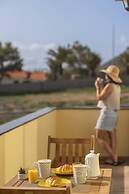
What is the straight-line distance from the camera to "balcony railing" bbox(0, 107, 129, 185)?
417cm

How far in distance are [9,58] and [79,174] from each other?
4603 cm

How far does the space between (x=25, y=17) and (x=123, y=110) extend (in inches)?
1484

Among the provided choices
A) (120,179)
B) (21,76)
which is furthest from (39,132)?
(21,76)

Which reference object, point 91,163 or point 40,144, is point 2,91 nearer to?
point 40,144

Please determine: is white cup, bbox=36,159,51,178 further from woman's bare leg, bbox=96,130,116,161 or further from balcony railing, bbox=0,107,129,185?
woman's bare leg, bbox=96,130,116,161

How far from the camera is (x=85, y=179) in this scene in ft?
10.1

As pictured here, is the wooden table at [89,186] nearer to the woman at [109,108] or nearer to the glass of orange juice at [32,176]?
the glass of orange juice at [32,176]

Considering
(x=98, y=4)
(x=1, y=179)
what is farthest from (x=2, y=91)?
(x=1, y=179)

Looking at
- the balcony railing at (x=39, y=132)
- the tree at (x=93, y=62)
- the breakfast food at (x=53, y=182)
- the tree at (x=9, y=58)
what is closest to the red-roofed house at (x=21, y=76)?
the tree at (x=9, y=58)

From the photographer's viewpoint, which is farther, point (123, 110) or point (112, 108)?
point (123, 110)

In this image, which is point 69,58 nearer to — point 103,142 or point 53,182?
point 103,142

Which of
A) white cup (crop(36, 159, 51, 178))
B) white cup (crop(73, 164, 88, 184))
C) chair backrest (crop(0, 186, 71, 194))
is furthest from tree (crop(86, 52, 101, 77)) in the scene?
chair backrest (crop(0, 186, 71, 194))

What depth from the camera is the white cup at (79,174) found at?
3014 mm

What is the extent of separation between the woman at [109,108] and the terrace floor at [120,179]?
0.18 m
